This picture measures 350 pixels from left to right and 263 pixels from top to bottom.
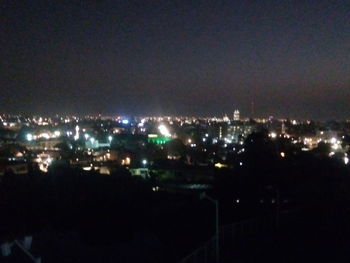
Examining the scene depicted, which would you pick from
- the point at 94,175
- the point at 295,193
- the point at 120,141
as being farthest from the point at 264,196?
the point at 120,141

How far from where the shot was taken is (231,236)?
1055 cm

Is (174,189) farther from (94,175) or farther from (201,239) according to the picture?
(201,239)

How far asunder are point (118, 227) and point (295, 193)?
18.0 feet

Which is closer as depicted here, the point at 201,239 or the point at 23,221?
the point at 201,239

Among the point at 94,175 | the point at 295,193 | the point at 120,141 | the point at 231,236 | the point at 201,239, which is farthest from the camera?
the point at 120,141

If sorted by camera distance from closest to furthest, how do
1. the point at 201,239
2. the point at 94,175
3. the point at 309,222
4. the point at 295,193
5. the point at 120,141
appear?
the point at 201,239 → the point at 309,222 → the point at 295,193 → the point at 94,175 → the point at 120,141

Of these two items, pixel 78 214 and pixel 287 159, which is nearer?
pixel 78 214

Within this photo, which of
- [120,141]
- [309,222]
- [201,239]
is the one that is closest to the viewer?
[201,239]

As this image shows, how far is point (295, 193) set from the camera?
46.3ft

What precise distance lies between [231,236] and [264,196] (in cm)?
486

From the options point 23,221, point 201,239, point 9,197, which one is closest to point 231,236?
point 201,239

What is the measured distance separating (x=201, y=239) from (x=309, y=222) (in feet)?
10.1

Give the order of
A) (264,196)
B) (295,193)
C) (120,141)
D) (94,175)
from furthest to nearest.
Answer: (120,141) < (94,175) < (264,196) < (295,193)

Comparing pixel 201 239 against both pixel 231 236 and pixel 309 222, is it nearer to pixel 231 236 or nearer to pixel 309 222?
pixel 231 236
